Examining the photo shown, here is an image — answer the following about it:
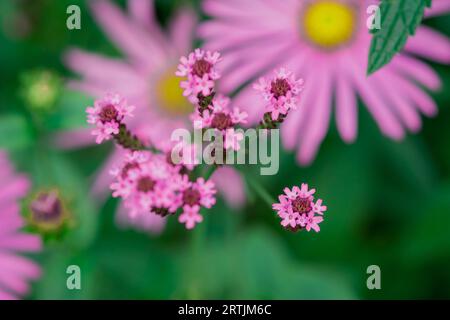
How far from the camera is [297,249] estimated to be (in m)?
1.08

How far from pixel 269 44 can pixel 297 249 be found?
1.11 ft

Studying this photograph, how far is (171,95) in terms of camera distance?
1100 millimetres

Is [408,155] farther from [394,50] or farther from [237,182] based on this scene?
[394,50]

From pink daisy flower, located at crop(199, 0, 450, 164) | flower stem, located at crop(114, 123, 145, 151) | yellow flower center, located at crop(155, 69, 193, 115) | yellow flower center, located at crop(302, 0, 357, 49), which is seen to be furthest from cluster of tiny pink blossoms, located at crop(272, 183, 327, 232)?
yellow flower center, located at crop(155, 69, 193, 115)

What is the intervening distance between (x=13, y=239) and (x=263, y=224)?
0.37 m

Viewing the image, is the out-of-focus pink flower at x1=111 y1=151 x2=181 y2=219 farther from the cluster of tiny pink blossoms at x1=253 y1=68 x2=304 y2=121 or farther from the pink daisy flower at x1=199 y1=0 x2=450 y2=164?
the pink daisy flower at x1=199 y1=0 x2=450 y2=164

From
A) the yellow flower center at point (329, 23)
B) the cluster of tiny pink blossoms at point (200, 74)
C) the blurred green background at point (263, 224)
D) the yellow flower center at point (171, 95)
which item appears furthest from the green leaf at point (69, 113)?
the cluster of tiny pink blossoms at point (200, 74)

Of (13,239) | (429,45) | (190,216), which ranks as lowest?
(190,216)

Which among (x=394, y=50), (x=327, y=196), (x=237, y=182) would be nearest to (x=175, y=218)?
(x=237, y=182)

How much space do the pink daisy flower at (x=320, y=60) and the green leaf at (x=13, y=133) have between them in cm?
27

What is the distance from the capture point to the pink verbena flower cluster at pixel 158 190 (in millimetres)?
472

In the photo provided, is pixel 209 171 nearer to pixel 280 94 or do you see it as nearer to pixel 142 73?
pixel 280 94

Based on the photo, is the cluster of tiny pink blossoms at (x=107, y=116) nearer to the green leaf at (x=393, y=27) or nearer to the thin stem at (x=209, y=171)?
the thin stem at (x=209, y=171)

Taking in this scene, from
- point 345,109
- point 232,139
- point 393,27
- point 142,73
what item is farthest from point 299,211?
point 142,73
